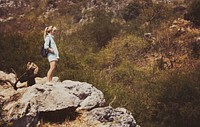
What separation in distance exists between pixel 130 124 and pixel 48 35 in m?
4.30

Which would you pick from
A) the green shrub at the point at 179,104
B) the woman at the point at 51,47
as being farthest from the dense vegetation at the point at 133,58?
the woman at the point at 51,47

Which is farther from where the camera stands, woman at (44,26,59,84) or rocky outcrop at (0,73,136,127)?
woman at (44,26,59,84)

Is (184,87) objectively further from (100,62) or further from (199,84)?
(100,62)

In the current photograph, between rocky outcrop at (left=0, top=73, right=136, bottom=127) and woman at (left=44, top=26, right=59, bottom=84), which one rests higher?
woman at (left=44, top=26, right=59, bottom=84)

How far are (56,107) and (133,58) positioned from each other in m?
37.0

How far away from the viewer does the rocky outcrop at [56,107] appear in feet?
37.8

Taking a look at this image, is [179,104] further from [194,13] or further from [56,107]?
[194,13]

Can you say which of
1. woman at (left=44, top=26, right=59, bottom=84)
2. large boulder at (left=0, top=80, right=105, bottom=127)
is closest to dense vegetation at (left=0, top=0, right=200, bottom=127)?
large boulder at (left=0, top=80, right=105, bottom=127)

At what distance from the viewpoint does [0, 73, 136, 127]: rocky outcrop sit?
11.5 meters

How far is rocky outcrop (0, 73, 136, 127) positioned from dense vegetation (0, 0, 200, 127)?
136cm

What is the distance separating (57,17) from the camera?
72125mm

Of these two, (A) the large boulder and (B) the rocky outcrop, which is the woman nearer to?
(A) the large boulder

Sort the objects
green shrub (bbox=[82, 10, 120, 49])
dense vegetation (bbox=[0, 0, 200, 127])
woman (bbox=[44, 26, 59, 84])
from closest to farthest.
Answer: woman (bbox=[44, 26, 59, 84]) → dense vegetation (bbox=[0, 0, 200, 127]) → green shrub (bbox=[82, 10, 120, 49])

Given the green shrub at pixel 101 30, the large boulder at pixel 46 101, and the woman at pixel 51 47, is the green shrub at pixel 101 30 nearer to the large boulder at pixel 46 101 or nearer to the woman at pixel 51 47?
the woman at pixel 51 47
